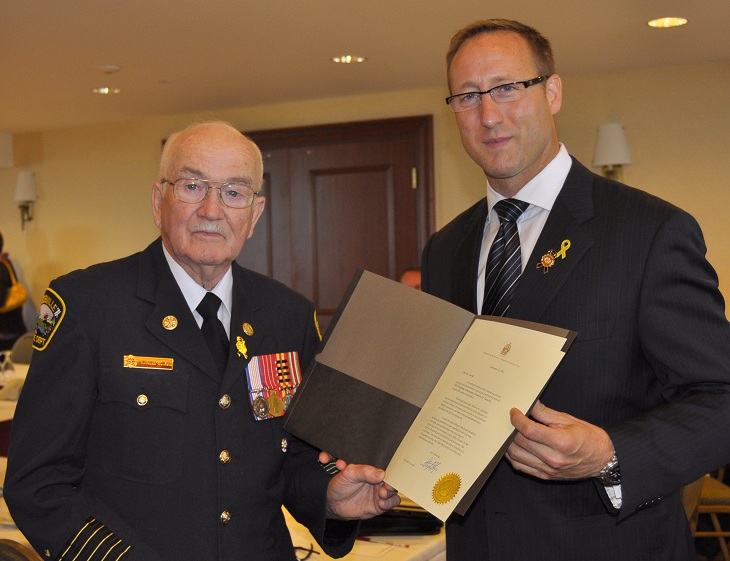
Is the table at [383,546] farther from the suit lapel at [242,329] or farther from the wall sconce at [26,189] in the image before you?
the wall sconce at [26,189]

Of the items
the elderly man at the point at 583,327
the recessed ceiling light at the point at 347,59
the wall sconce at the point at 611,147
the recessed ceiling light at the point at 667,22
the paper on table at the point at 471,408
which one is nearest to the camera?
the paper on table at the point at 471,408

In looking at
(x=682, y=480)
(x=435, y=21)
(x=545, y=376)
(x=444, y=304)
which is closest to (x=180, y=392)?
(x=444, y=304)

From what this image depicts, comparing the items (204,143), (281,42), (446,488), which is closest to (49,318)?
(204,143)

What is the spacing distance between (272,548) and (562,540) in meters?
0.60

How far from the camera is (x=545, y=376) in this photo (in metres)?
1.41

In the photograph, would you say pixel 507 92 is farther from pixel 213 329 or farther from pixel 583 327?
pixel 213 329

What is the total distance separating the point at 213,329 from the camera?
182 centimetres

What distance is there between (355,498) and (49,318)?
2.40 ft

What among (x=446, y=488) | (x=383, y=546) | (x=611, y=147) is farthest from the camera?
(x=611, y=147)

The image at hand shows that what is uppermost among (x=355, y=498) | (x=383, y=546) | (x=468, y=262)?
(x=468, y=262)

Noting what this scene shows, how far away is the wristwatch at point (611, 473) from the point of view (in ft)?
4.99

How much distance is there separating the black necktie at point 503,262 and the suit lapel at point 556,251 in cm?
4

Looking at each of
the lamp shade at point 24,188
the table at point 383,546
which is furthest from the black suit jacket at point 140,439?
the lamp shade at point 24,188

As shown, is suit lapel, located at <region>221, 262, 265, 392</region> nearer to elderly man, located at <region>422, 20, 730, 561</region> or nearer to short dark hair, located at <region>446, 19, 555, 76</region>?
elderly man, located at <region>422, 20, 730, 561</region>
